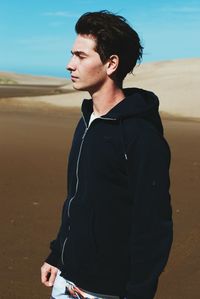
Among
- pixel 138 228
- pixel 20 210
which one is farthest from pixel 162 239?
pixel 20 210

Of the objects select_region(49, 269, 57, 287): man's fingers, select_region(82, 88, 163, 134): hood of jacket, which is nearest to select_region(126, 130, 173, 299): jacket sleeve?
select_region(82, 88, 163, 134): hood of jacket

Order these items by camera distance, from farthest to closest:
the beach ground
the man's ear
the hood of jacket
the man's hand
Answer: the beach ground
the man's hand
the man's ear
the hood of jacket

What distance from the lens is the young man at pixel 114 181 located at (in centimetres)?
232

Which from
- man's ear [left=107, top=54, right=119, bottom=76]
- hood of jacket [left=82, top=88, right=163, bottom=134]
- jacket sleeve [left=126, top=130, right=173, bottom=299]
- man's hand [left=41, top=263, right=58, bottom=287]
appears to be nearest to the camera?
jacket sleeve [left=126, top=130, right=173, bottom=299]

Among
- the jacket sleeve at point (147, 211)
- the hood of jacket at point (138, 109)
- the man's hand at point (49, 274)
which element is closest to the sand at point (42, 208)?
the man's hand at point (49, 274)

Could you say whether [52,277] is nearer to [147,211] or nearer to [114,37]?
[147,211]

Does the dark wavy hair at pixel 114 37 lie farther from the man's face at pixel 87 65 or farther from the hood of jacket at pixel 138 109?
the hood of jacket at pixel 138 109

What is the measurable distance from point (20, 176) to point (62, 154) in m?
2.88

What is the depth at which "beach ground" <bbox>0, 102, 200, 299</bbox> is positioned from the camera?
5258 millimetres

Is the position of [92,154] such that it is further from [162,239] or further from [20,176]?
[20,176]

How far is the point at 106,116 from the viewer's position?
246 centimetres

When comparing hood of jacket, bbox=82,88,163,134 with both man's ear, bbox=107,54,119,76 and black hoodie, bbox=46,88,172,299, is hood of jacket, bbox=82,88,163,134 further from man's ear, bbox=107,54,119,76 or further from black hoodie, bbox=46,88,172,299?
man's ear, bbox=107,54,119,76

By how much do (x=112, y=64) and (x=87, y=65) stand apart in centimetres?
12

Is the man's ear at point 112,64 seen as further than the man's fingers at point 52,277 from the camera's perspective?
No
